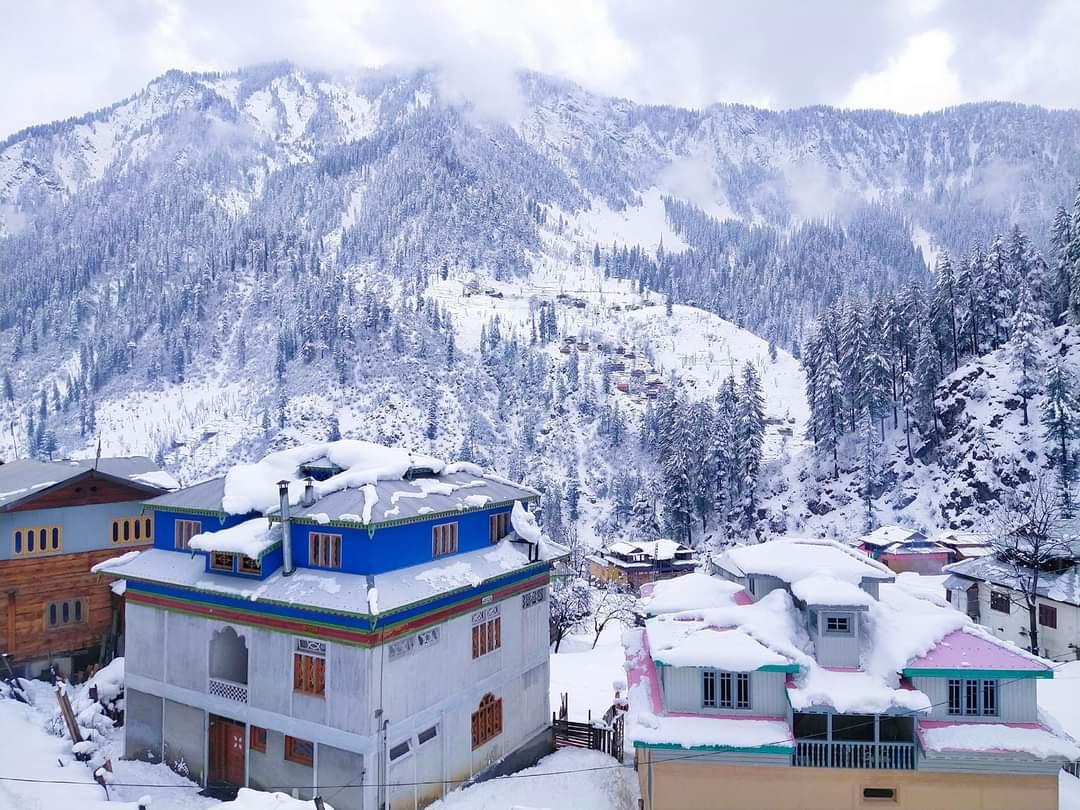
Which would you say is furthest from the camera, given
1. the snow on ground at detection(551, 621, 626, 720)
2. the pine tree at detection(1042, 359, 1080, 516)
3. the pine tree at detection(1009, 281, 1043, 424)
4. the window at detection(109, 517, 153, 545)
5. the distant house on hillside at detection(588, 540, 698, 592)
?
the distant house on hillside at detection(588, 540, 698, 592)

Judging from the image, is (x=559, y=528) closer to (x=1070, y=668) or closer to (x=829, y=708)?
(x=1070, y=668)

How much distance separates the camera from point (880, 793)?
789 inches

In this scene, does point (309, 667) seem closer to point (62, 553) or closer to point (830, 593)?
point (830, 593)

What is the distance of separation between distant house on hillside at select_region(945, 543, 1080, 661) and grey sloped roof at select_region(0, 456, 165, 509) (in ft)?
154

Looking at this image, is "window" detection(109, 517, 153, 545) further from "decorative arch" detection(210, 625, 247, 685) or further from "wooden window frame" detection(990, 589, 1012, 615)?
"wooden window frame" detection(990, 589, 1012, 615)

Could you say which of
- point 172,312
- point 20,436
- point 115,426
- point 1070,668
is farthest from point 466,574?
point 172,312

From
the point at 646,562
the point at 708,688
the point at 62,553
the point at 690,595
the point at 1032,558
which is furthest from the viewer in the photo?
the point at 646,562

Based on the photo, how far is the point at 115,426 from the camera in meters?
162

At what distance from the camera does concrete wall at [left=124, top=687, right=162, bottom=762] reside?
24.3m

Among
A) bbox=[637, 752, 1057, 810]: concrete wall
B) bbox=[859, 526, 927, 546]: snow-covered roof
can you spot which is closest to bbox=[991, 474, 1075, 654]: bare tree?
bbox=[637, 752, 1057, 810]: concrete wall

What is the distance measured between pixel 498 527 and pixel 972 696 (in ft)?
52.2

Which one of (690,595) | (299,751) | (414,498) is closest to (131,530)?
(299,751)

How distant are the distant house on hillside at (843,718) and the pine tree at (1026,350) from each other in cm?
6689

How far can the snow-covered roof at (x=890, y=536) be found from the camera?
69938 millimetres
